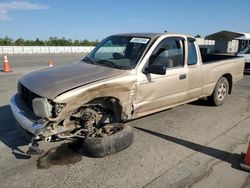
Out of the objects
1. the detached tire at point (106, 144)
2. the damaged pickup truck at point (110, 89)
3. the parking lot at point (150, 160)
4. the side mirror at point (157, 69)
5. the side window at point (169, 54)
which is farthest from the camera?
the side window at point (169, 54)

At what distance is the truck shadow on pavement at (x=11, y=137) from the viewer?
4.21 m

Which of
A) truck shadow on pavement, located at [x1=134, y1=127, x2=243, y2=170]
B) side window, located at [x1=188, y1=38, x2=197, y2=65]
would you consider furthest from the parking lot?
side window, located at [x1=188, y1=38, x2=197, y2=65]

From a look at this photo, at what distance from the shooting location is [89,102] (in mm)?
4109

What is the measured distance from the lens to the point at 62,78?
13.6 feet

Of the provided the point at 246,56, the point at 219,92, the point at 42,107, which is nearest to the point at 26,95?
the point at 42,107

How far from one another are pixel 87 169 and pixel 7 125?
254 cm

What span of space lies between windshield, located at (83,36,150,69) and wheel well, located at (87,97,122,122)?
27.2 inches

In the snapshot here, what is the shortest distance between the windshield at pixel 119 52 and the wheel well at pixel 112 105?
0.69 m

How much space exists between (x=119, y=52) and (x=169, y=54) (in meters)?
1.00

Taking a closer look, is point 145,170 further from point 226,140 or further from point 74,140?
point 226,140

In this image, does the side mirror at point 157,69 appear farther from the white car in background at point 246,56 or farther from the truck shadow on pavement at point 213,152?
the white car in background at point 246,56

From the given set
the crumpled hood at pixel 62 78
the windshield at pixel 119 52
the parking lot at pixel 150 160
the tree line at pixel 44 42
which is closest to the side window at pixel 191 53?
the windshield at pixel 119 52

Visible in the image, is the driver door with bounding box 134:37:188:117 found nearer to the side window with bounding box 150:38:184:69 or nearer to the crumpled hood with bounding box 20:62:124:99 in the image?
the side window with bounding box 150:38:184:69

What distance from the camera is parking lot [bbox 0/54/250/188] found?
134 inches
